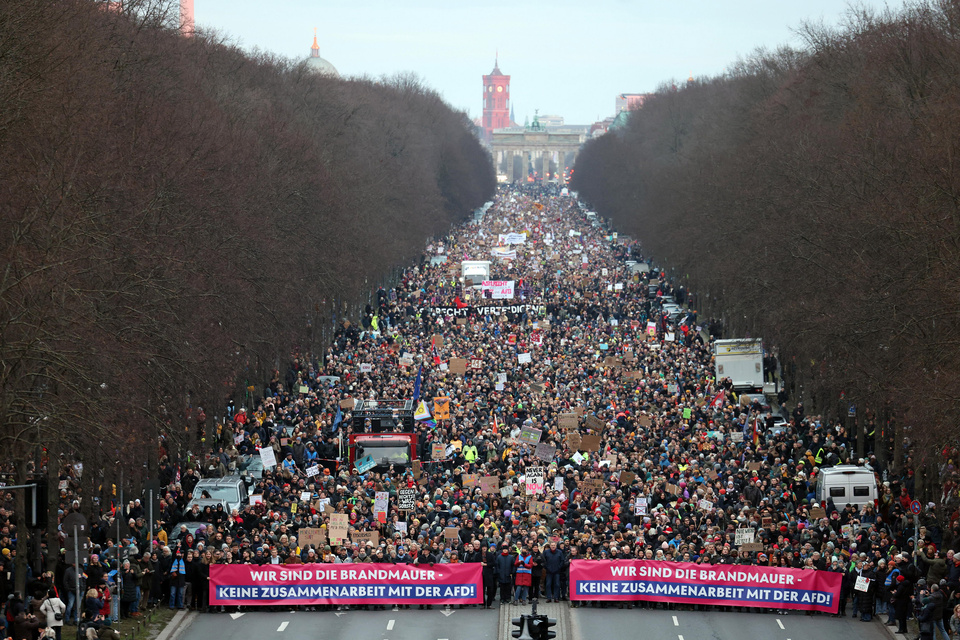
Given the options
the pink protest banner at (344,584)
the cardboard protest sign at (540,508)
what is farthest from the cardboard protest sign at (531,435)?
the pink protest banner at (344,584)

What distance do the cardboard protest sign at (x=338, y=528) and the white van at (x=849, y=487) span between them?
35.7 ft

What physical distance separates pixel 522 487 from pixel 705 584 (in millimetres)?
8097

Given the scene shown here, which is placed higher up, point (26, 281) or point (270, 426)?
point (26, 281)

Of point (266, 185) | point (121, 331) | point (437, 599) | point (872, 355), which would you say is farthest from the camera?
point (266, 185)

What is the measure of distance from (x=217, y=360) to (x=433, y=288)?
44412 millimetres

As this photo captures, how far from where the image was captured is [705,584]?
27.5 meters

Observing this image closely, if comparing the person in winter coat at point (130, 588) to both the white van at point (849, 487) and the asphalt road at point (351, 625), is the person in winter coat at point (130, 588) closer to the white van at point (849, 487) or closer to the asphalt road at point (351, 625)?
the asphalt road at point (351, 625)

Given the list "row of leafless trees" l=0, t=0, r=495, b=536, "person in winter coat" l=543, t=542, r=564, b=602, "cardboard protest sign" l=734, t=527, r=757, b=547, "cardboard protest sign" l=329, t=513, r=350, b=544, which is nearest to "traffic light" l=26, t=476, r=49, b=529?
"row of leafless trees" l=0, t=0, r=495, b=536

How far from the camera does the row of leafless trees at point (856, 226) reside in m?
33.5

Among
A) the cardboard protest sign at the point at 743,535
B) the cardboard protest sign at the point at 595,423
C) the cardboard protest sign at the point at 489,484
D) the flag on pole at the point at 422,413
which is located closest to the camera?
the cardboard protest sign at the point at 743,535

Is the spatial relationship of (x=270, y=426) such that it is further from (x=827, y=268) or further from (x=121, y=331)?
(x=827, y=268)

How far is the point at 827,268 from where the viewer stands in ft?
134

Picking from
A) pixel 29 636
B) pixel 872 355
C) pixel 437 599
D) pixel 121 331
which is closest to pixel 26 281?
pixel 121 331

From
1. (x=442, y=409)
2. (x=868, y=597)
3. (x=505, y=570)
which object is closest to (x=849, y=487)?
(x=868, y=597)
